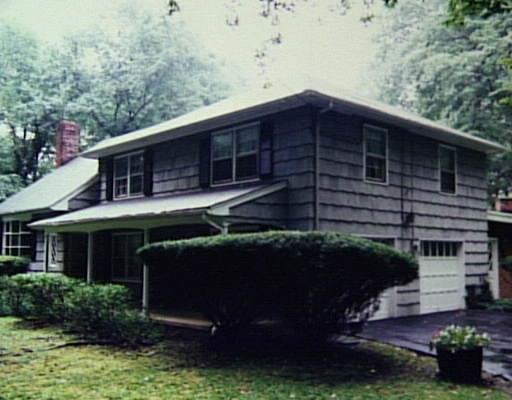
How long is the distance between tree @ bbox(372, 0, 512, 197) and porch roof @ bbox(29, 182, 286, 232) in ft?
27.8

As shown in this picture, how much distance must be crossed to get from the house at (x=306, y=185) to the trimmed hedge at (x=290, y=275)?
1.86 meters

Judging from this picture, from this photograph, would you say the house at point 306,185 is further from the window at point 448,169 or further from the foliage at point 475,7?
the foliage at point 475,7

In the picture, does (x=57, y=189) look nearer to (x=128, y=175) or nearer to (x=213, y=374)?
(x=128, y=175)

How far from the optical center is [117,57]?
2759 cm

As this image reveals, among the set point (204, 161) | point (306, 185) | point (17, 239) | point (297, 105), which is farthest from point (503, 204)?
point (17, 239)

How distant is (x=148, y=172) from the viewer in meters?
14.7

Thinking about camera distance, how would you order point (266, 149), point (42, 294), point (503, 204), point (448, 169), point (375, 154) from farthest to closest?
1. point (503, 204)
2. point (448, 169)
3. point (375, 154)
4. point (266, 149)
5. point (42, 294)

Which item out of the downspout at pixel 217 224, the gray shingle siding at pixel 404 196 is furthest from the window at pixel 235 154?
the downspout at pixel 217 224

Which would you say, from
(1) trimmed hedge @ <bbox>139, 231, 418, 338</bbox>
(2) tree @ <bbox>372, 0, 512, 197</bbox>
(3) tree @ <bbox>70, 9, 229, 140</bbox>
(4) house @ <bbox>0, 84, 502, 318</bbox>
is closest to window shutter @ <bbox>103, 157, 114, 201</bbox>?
(4) house @ <bbox>0, 84, 502, 318</bbox>

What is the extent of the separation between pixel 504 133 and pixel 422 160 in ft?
19.8

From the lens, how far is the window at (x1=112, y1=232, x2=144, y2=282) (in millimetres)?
15447

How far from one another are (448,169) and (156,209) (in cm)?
723

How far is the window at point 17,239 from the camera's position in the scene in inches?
720

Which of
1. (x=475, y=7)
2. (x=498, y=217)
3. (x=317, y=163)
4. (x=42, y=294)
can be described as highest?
(x=475, y=7)
